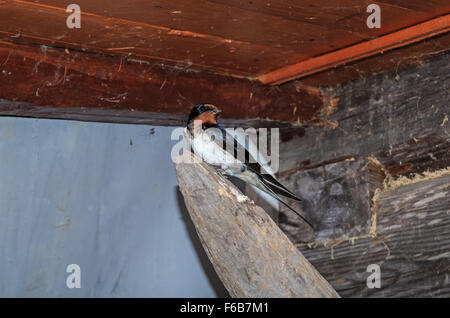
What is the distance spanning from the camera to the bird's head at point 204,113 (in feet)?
7.70

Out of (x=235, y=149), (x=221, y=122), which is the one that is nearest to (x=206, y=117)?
(x=221, y=122)

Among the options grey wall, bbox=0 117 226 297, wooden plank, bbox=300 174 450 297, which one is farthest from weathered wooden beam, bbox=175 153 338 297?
grey wall, bbox=0 117 226 297

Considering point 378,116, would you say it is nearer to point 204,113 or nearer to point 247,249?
point 204,113

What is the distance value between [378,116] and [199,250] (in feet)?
3.42

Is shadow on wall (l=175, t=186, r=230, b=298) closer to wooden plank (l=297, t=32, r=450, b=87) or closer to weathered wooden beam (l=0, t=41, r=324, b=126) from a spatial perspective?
weathered wooden beam (l=0, t=41, r=324, b=126)

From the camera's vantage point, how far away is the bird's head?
7.70ft

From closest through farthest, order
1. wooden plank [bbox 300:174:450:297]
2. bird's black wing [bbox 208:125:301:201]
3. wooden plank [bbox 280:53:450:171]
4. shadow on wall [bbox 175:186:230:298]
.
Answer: wooden plank [bbox 300:174:450:297] → wooden plank [bbox 280:53:450:171] → bird's black wing [bbox 208:125:301:201] → shadow on wall [bbox 175:186:230:298]

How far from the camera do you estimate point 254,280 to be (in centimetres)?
163

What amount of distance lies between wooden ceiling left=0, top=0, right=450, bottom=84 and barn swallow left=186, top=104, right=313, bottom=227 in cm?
28

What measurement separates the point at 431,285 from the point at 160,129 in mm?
1312

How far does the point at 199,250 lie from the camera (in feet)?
10.2
